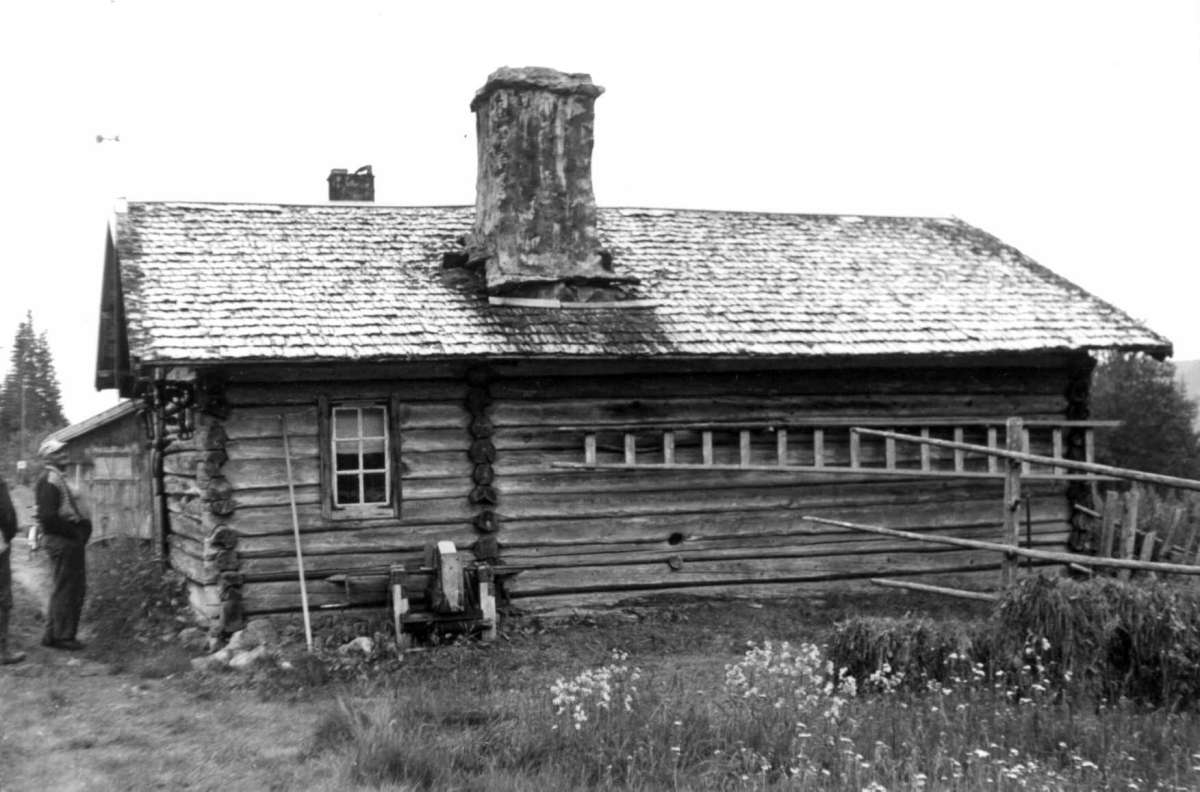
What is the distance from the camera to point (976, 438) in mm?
14531

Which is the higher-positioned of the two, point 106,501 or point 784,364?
point 784,364

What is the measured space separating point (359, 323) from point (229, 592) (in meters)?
2.74

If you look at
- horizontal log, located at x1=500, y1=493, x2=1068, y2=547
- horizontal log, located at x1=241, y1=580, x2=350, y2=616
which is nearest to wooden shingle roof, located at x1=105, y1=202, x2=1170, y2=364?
horizontal log, located at x1=500, y1=493, x2=1068, y2=547

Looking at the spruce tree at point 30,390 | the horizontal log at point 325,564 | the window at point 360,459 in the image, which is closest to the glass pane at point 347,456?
the window at point 360,459

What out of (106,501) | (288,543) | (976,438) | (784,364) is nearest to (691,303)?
(784,364)

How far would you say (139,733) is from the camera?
927 centimetres

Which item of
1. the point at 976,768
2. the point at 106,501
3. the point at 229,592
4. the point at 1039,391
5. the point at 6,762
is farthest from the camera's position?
the point at 106,501

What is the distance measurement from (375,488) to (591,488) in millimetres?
2151

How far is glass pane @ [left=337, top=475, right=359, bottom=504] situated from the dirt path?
7.81 ft

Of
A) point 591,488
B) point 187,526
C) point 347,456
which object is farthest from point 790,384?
point 187,526

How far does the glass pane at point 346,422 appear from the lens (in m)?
12.7

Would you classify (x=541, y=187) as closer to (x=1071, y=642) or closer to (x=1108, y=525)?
(x=1108, y=525)

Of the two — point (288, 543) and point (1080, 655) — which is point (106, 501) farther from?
point (1080, 655)

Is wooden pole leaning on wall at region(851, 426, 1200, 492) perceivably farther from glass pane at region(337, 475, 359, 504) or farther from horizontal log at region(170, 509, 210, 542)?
horizontal log at region(170, 509, 210, 542)
